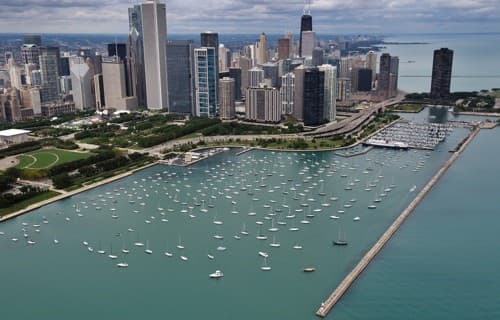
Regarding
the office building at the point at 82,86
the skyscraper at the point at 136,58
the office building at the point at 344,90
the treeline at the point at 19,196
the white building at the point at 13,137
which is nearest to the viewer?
the treeline at the point at 19,196

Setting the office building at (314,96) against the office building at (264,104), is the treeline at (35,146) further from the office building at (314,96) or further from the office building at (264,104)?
the office building at (314,96)

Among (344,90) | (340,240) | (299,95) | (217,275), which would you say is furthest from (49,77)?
(340,240)

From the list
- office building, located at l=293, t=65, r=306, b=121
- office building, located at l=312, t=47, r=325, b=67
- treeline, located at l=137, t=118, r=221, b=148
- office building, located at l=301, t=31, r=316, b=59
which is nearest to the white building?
treeline, located at l=137, t=118, r=221, b=148

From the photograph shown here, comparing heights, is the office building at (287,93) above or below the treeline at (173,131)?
above

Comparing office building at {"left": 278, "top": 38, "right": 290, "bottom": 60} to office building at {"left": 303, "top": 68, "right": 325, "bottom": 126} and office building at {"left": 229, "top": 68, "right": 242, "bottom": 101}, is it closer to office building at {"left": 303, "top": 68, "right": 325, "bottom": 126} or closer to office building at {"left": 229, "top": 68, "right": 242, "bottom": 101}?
office building at {"left": 229, "top": 68, "right": 242, "bottom": 101}

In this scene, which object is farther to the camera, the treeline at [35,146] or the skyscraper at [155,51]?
the skyscraper at [155,51]

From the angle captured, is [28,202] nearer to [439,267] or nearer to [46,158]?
[46,158]

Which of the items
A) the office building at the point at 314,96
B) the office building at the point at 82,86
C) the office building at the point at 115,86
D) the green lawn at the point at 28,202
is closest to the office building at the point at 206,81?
the office building at the point at 115,86
